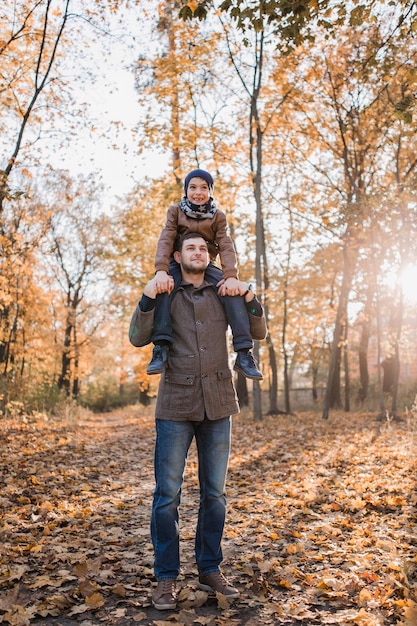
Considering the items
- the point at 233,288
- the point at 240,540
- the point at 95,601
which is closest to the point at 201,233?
the point at 233,288

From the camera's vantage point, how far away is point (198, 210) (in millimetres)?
3789

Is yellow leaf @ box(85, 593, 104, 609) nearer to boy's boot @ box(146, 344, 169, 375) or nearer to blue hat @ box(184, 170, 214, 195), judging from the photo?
boy's boot @ box(146, 344, 169, 375)

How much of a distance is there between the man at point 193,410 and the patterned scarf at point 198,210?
138 mm

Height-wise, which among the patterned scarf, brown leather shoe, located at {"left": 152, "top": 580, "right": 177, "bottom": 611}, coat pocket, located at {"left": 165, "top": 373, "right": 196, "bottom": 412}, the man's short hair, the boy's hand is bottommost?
brown leather shoe, located at {"left": 152, "top": 580, "right": 177, "bottom": 611}

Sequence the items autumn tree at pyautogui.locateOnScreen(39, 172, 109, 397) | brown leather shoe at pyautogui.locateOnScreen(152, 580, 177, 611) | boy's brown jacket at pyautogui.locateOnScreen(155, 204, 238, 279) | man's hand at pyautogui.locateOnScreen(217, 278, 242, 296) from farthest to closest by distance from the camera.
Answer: autumn tree at pyautogui.locateOnScreen(39, 172, 109, 397)
boy's brown jacket at pyautogui.locateOnScreen(155, 204, 238, 279)
man's hand at pyautogui.locateOnScreen(217, 278, 242, 296)
brown leather shoe at pyautogui.locateOnScreen(152, 580, 177, 611)

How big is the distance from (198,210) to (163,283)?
2.03 feet

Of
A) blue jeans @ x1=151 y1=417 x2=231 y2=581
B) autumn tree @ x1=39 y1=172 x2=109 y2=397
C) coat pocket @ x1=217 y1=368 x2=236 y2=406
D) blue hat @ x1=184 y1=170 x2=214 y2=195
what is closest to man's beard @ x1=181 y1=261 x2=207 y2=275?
blue hat @ x1=184 y1=170 x2=214 y2=195

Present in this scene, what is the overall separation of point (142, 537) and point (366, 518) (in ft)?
6.79

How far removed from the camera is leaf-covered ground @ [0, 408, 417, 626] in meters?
3.41

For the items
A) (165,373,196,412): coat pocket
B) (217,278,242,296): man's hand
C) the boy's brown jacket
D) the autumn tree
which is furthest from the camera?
the autumn tree

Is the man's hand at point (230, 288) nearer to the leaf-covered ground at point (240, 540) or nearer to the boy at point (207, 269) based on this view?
the boy at point (207, 269)

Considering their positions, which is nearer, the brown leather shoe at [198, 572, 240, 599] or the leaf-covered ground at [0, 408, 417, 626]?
the leaf-covered ground at [0, 408, 417, 626]

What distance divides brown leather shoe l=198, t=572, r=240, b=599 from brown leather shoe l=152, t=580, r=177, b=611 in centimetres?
24

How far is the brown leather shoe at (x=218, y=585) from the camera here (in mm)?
3552
